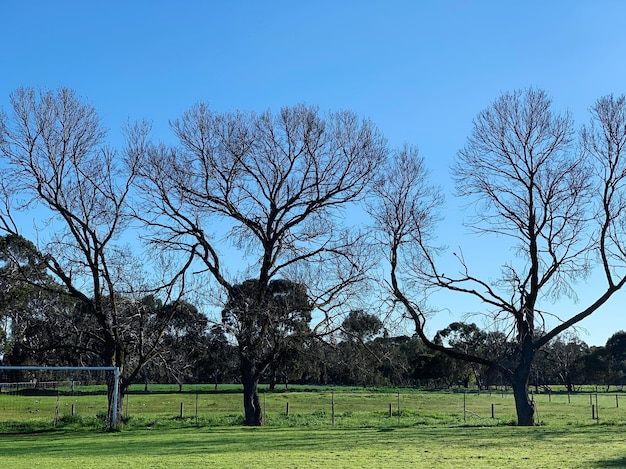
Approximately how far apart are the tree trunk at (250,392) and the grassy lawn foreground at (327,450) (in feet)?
17.2

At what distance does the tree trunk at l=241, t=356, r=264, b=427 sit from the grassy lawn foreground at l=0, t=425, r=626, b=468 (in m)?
5.23

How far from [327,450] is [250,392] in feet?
39.6

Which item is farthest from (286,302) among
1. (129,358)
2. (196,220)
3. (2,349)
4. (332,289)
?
(2,349)

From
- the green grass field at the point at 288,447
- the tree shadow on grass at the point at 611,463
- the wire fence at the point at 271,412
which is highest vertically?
the tree shadow on grass at the point at 611,463

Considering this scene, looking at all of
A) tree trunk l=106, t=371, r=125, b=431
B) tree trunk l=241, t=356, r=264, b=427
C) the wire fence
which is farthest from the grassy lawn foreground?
the wire fence

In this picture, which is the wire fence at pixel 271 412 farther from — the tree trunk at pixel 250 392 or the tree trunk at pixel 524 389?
the tree trunk at pixel 524 389

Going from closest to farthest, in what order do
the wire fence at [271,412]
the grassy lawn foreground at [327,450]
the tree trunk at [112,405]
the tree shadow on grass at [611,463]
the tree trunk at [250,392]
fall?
the tree shadow on grass at [611,463] < the grassy lawn foreground at [327,450] < the tree trunk at [112,405] < the tree trunk at [250,392] < the wire fence at [271,412]

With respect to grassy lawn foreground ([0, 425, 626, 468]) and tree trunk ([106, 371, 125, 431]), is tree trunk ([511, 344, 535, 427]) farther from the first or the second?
tree trunk ([106, 371, 125, 431])

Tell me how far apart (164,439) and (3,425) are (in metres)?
9.37

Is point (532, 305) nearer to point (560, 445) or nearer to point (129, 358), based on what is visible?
point (560, 445)

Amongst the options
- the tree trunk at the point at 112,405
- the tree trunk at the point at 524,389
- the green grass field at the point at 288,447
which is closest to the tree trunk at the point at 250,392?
the green grass field at the point at 288,447

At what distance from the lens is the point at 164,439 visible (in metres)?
19.0

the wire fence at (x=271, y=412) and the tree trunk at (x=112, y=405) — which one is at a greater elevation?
the tree trunk at (x=112, y=405)

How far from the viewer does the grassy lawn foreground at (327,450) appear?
12062 mm
